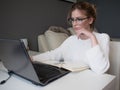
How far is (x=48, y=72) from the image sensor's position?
0.94m

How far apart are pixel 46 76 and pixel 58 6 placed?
2136 mm

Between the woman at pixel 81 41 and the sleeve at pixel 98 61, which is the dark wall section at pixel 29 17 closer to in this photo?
the woman at pixel 81 41

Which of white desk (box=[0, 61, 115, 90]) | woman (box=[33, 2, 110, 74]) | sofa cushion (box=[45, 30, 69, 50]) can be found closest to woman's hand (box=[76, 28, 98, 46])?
woman (box=[33, 2, 110, 74])

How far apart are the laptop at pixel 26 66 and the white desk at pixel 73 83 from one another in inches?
1.3

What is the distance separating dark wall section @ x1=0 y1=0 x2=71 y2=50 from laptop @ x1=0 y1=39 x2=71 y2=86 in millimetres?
1027

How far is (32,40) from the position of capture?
2311mm

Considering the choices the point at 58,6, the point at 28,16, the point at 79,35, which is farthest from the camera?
the point at 58,6

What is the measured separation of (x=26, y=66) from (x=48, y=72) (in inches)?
9.6

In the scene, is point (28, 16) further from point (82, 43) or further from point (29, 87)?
point (29, 87)

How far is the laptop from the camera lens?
0.69 m

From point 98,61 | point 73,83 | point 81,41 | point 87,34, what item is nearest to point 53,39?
point 81,41

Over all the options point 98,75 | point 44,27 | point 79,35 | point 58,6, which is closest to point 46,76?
point 98,75

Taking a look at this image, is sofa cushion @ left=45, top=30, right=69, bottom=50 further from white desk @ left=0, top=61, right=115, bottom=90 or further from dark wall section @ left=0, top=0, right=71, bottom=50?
white desk @ left=0, top=61, right=115, bottom=90

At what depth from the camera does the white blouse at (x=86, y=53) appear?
98 centimetres
